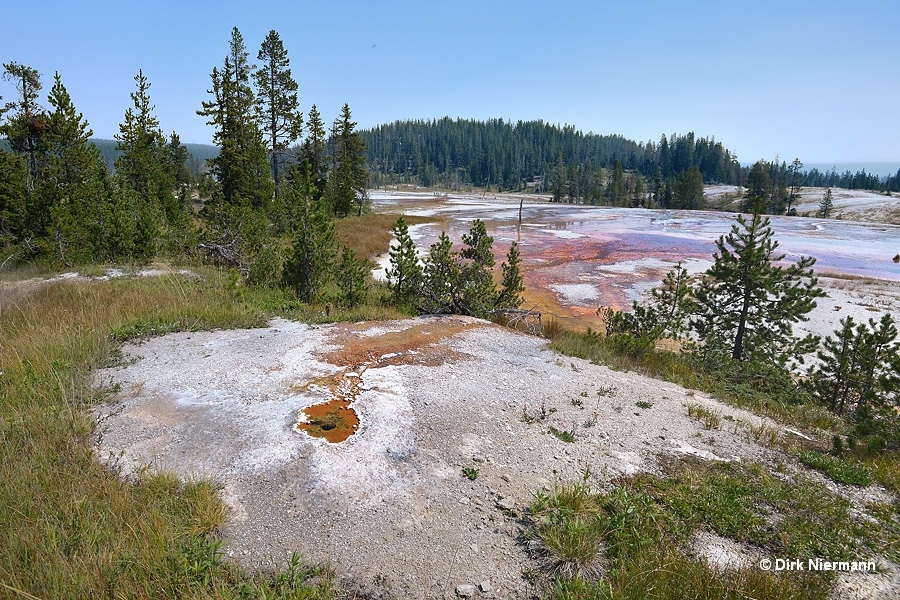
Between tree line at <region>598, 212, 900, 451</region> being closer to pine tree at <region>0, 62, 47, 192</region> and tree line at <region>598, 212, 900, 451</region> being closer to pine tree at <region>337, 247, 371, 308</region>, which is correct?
pine tree at <region>337, 247, 371, 308</region>

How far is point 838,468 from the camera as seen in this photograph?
499cm

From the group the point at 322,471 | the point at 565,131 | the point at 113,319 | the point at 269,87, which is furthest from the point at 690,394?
the point at 565,131

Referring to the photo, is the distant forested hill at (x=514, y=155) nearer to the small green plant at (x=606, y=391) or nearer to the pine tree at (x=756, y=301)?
the pine tree at (x=756, y=301)

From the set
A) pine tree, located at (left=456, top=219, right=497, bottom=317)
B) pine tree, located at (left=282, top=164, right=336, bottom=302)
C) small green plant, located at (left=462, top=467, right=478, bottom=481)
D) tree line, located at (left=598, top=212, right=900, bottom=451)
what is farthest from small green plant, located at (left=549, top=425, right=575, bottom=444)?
pine tree, located at (left=282, top=164, right=336, bottom=302)

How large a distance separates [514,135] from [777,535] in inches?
6791

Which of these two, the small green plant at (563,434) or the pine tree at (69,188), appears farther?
the pine tree at (69,188)

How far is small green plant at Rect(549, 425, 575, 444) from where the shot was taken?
16.4 feet

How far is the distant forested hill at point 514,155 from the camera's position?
13200 cm

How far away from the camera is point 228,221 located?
14703mm

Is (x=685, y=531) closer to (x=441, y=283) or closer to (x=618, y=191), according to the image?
(x=441, y=283)

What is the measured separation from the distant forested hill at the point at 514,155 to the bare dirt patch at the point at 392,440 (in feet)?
355

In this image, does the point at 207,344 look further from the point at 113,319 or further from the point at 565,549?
the point at 565,549

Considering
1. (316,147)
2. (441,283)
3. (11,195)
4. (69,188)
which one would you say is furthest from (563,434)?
(316,147)

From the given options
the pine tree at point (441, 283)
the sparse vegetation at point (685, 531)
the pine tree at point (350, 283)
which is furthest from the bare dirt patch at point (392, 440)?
the pine tree at point (441, 283)
